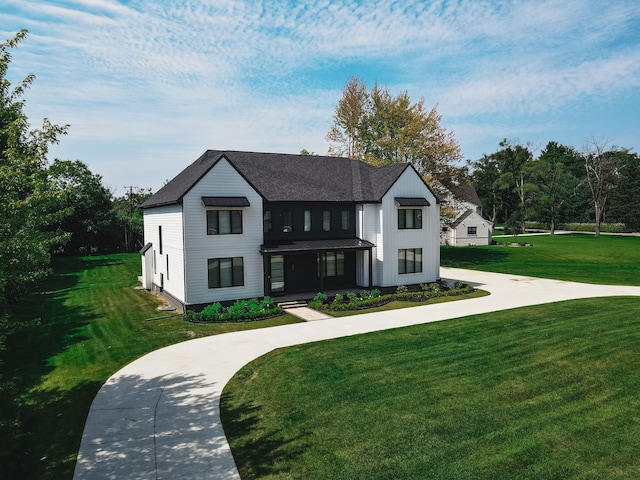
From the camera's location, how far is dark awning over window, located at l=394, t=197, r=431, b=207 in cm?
2726

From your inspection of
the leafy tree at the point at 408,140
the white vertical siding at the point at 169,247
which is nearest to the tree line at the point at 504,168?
the leafy tree at the point at 408,140

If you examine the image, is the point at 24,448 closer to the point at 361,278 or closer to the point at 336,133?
the point at 361,278

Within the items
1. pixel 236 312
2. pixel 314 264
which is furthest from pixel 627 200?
pixel 236 312

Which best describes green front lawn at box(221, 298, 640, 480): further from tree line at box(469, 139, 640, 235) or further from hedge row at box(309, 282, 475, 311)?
tree line at box(469, 139, 640, 235)

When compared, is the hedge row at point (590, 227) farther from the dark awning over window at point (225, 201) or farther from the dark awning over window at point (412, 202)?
the dark awning over window at point (225, 201)

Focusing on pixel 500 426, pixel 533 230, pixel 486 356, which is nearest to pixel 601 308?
pixel 486 356

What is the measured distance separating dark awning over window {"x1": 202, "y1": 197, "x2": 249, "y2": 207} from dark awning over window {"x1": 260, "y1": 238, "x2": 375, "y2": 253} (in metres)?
2.77

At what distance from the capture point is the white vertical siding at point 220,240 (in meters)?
22.4

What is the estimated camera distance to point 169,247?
25.1 metres

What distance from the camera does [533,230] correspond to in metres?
90.0

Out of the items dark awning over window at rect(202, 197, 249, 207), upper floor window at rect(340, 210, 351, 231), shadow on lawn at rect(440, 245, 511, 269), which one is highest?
dark awning over window at rect(202, 197, 249, 207)

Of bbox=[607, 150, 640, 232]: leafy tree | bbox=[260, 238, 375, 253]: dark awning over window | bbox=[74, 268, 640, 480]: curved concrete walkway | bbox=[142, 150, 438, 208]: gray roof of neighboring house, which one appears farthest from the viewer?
bbox=[607, 150, 640, 232]: leafy tree

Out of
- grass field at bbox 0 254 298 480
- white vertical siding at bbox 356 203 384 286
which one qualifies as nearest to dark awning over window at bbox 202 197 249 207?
grass field at bbox 0 254 298 480

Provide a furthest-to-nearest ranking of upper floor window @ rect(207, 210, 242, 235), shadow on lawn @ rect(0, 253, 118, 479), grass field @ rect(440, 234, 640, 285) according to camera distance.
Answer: grass field @ rect(440, 234, 640, 285)
upper floor window @ rect(207, 210, 242, 235)
shadow on lawn @ rect(0, 253, 118, 479)
